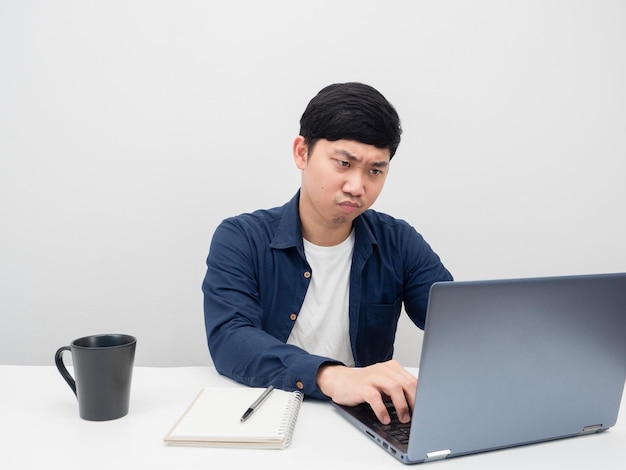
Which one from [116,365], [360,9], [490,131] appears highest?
[360,9]

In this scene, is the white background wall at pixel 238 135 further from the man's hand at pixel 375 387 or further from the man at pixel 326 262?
the man's hand at pixel 375 387

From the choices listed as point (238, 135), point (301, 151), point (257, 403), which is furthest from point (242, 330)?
point (238, 135)

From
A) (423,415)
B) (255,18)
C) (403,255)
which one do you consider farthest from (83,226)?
(423,415)

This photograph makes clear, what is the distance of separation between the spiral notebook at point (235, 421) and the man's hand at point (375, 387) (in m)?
0.07

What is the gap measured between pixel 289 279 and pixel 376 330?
0.29 meters

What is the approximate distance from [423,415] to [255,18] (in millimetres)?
1660

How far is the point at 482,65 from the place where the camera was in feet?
6.80

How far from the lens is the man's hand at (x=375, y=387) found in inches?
34.9

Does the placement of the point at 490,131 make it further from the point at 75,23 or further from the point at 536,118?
the point at 75,23

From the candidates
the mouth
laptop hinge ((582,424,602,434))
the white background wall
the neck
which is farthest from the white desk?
the white background wall

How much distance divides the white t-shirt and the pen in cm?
53

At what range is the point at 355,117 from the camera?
1.35 m

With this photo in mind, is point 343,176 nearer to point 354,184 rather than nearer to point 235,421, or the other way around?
point 354,184

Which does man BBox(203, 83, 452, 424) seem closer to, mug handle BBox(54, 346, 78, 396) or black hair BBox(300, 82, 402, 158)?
black hair BBox(300, 82, 402, 158)
